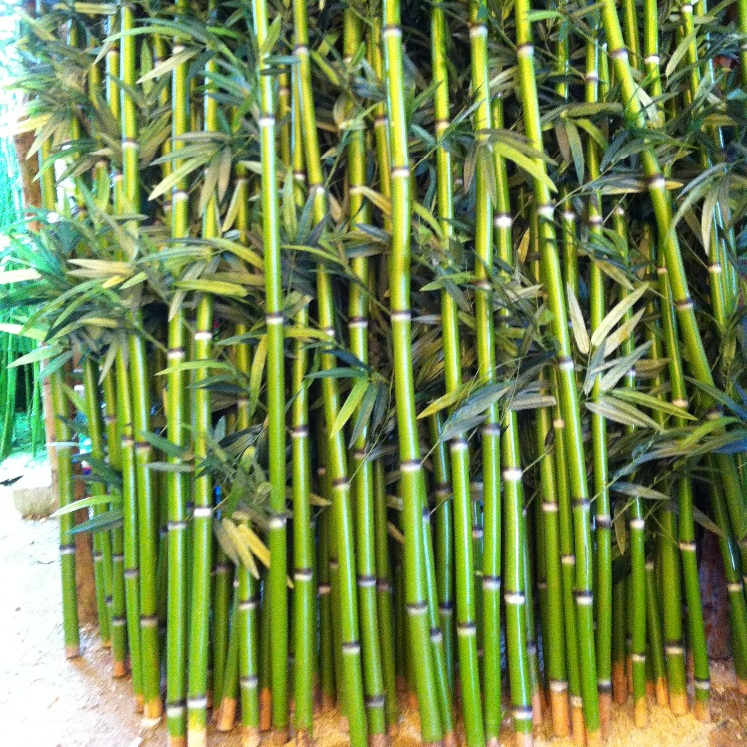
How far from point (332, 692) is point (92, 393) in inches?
35.2

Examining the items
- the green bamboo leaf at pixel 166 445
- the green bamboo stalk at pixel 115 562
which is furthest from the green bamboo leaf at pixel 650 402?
the green bamboo stalk at pixel 115 562

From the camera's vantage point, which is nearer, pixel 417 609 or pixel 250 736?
pixel 417 609

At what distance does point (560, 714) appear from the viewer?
1271mm

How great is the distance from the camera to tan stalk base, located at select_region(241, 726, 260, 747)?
51.0 inches

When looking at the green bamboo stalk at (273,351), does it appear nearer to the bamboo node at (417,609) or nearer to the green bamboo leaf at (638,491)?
the bamboo node at (417,609)

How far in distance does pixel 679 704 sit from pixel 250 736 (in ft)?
2.93

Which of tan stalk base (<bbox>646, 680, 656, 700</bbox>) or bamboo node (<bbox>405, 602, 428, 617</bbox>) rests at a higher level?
bamboo node (<bbox>405, 602, 428, 617</bbox>)

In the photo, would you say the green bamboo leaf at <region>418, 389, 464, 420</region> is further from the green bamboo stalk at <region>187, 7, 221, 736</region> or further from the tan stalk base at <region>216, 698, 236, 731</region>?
the tan stalk base at <region>216, 698, 236, 731</region>

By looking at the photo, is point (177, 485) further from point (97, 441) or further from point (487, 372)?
point (487, 372)

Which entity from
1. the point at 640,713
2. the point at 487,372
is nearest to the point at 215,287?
the point at 487,372

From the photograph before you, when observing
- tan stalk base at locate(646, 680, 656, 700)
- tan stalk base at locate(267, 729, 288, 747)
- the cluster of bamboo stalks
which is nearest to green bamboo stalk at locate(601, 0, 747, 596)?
the cluster of bamboo stalks

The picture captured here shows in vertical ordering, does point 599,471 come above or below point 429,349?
below

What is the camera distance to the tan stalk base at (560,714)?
1271 millimetres

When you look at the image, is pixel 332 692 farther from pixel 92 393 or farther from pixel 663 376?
pixel 663 376
